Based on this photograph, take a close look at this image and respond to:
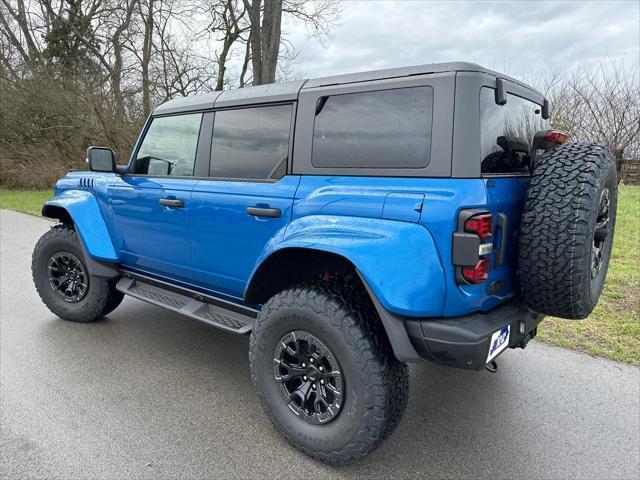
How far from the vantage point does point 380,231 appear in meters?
2.04

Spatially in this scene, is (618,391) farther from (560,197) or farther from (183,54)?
(183,54)

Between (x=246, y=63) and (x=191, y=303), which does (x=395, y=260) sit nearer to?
(x=191, y=303)

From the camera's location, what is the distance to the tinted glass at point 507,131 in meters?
2.10

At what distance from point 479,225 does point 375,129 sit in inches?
28.2

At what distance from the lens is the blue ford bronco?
198cm

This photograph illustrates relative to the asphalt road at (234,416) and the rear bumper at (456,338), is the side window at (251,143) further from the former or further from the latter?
the asphalt road at (234,416)

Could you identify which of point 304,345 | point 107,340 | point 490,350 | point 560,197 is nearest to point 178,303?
point 107,340

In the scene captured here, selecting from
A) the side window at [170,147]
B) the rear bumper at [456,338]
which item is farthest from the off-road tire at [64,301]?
the rear bumper at [456,338]

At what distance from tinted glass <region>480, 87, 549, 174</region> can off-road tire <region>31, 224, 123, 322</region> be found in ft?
10.6

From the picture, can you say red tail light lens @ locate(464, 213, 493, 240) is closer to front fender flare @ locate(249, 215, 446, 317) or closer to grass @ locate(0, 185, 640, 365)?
front fender flare @ locate(249, 215, 446, 317)

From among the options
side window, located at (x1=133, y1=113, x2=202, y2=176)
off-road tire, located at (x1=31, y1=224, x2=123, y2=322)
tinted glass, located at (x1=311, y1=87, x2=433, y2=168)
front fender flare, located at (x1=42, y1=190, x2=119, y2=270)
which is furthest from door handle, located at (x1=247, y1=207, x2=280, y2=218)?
off-road tire, located at (x1=31, y1=224, x2=123, y2=322)

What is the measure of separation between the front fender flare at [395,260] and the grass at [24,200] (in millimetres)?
10824

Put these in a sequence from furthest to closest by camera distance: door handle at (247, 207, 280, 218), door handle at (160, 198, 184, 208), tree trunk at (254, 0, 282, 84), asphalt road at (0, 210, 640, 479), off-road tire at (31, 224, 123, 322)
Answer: tree trunk at (254, 0, 282, 84), off-road tire at (31, 224, 123, 322), door handle at (160, 198, 184, 208), door handle at (247, 207, 280, 218), asphalt road at (0, 210, 640, 479)

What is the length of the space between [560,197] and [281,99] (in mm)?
1593
